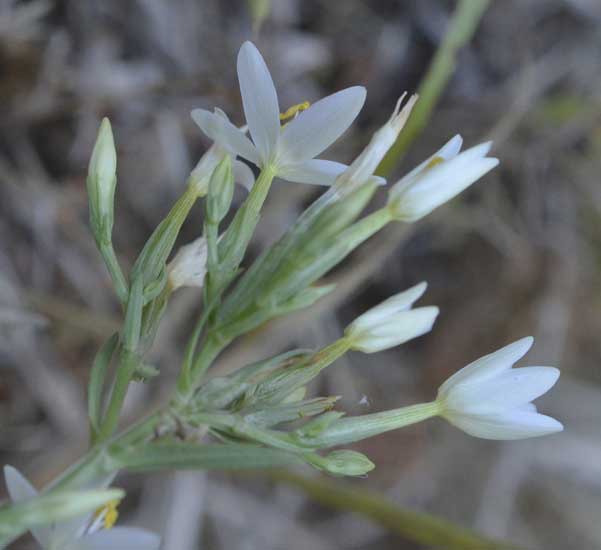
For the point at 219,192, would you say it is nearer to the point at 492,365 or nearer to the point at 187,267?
the point at 187,267

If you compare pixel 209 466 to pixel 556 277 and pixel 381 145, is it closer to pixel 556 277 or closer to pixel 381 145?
pixel 381 145

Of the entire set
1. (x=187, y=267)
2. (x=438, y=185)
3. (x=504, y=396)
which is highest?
(x=438, y=185)

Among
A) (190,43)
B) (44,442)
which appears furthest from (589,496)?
(190,43)

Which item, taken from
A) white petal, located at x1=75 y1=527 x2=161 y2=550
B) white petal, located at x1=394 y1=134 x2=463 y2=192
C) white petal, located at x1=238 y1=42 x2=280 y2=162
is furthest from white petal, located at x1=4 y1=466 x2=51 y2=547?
white petal, located at x1=394 y1=134 x2=463 y2=192

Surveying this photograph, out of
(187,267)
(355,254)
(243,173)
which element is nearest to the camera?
(187,267)

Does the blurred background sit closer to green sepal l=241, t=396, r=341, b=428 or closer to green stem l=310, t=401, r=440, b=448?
green stem l=310, t=401, r=440, b=448

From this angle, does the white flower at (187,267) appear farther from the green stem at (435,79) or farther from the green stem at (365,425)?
the green stem at (435,79)

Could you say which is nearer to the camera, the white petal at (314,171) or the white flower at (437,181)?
the white flower at (437,181)

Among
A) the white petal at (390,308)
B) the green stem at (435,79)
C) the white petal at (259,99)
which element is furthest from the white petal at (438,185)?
the green stem at (435,79)

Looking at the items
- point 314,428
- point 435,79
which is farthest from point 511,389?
point 435,79
